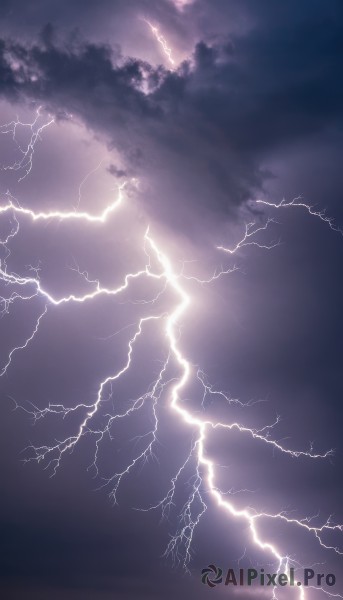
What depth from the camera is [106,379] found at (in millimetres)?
10117

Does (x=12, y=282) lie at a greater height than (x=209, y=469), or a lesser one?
greater

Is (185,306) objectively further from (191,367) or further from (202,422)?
(202,422)

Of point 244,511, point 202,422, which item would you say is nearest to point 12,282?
point 202,422

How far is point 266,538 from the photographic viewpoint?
998cm

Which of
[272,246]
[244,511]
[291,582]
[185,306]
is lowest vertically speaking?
[291,582]

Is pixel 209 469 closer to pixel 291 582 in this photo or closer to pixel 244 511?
pixel 244 511

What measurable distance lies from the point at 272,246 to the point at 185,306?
1.85 metres

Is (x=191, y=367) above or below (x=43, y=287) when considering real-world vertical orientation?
below


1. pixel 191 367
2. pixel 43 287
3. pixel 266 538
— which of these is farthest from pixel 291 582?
pixel 43 287

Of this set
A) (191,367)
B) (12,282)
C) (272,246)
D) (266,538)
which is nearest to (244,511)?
(266,538)

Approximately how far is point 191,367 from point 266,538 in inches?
126

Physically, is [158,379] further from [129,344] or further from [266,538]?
[266,538]

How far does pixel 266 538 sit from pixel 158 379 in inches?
130

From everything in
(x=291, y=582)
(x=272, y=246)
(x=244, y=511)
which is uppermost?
(x=272, y=246)
